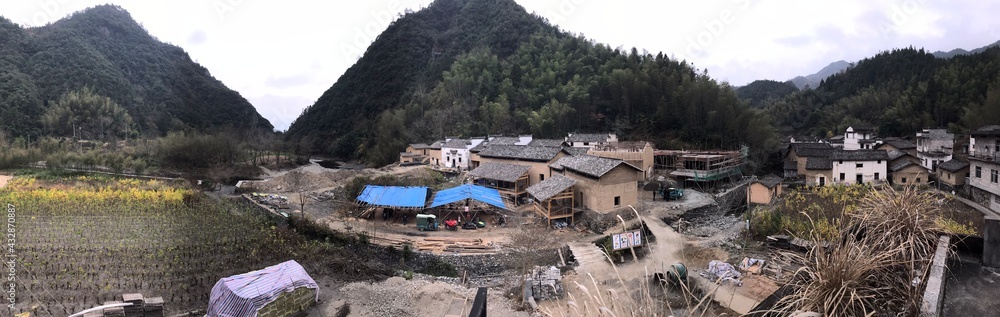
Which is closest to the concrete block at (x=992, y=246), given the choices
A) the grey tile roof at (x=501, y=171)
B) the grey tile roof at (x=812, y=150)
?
the grey tile roof at (x=501, y=171)

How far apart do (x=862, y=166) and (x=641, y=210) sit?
39.6 feet

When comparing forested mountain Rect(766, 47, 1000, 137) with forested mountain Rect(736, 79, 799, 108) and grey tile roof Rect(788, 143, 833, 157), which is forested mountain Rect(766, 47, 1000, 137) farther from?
forested mountain Rect(736, 79, 799, 108)

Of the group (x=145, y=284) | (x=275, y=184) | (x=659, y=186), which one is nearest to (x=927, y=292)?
(x=145, y=284)

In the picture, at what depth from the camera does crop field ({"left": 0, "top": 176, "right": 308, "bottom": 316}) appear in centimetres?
1001

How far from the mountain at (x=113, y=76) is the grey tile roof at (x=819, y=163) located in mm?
59321

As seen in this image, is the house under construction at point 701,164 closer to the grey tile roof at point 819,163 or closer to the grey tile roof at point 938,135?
the grey tile roof at point 819,163

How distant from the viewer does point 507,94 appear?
155 feet

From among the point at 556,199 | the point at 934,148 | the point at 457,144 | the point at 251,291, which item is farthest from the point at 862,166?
the point at 251,291

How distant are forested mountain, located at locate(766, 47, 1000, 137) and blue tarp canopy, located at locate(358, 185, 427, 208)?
106 ft

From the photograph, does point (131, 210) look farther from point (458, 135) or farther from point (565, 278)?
point (458, 135)

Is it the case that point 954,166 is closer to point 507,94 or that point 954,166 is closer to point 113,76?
point 507,94

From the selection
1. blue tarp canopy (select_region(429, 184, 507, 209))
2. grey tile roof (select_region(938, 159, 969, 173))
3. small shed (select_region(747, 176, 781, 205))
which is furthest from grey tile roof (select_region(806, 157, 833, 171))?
blue tarp canopy (select_region(429, 184, 507, 209))

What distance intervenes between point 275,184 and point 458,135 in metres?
17.8

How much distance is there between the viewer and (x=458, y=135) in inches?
1651
